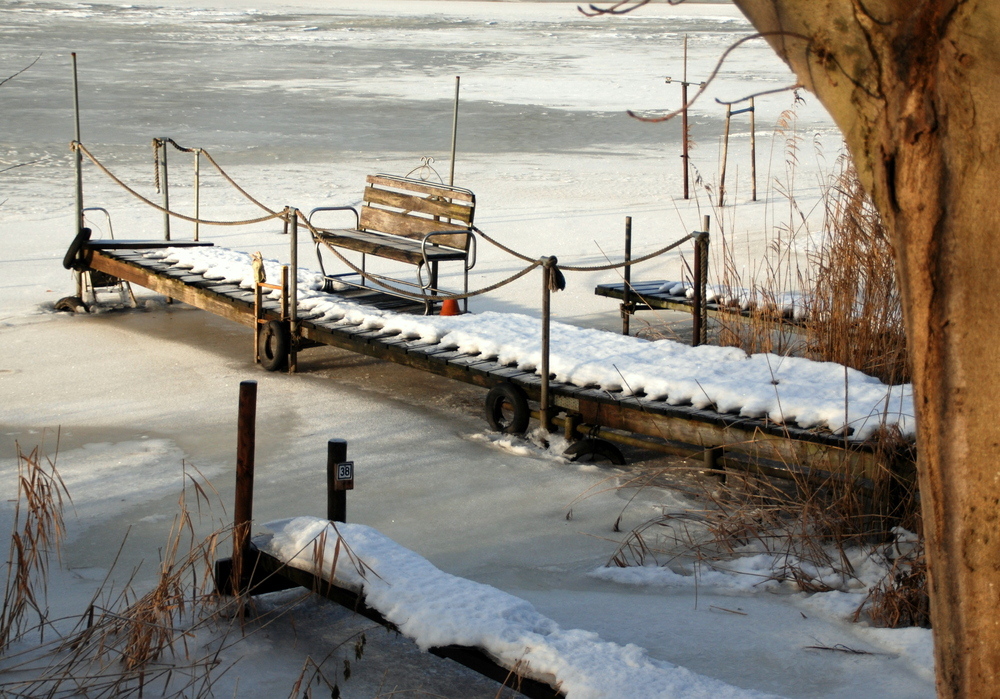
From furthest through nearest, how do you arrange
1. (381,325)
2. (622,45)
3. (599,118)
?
(622,45)
(599,118)
(381,325)

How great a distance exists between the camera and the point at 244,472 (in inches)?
160

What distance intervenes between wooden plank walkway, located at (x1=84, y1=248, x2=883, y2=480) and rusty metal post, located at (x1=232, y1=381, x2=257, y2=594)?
2.18 m

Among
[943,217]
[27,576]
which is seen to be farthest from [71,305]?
[943,217]

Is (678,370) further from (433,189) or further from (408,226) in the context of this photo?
(408,226)

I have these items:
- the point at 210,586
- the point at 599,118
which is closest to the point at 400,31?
the point at 599,118

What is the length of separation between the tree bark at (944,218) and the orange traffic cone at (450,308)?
549cm

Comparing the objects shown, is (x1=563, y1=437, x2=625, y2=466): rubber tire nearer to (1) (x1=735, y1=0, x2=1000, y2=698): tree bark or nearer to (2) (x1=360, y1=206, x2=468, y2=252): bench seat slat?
(2) (x1=360, y1=206, x2=468, y2=252): bench seat slat

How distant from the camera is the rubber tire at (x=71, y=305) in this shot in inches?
361

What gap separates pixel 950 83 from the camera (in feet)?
6.55

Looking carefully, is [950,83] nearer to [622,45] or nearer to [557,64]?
[557,64]

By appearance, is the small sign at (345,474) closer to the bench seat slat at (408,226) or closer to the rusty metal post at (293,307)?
the rusty metal post at (293,307)

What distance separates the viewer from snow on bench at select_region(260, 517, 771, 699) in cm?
307

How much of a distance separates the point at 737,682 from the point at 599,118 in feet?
72.4

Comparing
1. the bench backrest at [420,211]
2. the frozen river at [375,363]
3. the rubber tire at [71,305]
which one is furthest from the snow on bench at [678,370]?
the rubber tire at [71,305]
